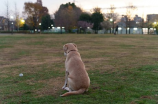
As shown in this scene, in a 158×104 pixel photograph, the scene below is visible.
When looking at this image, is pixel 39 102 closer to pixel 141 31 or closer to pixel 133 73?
pixel 133 73

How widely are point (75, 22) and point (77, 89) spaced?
2377 inches

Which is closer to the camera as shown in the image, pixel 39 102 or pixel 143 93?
pixel 39 102

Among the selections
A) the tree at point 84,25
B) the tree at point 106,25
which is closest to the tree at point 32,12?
the tree at point 84,25

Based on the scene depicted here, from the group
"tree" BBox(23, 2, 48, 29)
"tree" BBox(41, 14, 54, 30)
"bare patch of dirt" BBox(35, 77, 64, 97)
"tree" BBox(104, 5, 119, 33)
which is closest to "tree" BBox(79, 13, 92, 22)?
"tree" BBox(104, 5, 119, 33)

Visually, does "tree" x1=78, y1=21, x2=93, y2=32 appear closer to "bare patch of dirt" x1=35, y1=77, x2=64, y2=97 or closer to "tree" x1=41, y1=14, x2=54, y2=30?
Result: "tree" x1=41, y1=14, x2=54, y2=30

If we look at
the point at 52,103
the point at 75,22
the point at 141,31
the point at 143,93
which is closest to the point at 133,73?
the point at 143,93

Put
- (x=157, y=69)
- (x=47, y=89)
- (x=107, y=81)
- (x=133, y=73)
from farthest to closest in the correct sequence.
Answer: (x=157, y=69)
(x=133, y=73)
(x=107, y=81)
(x=47, y=89)

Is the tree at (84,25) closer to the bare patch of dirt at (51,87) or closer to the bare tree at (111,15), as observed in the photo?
the bare tree at (111,15)

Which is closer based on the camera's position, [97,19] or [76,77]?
[76,77]

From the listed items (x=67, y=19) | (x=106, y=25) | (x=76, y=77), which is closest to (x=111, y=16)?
(x=106, y=25)

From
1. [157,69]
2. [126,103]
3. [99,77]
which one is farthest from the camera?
[157,69]

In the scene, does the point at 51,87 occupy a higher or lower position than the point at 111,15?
lower

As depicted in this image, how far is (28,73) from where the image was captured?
708cm

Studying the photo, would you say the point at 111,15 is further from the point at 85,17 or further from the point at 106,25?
the point at 85,17
